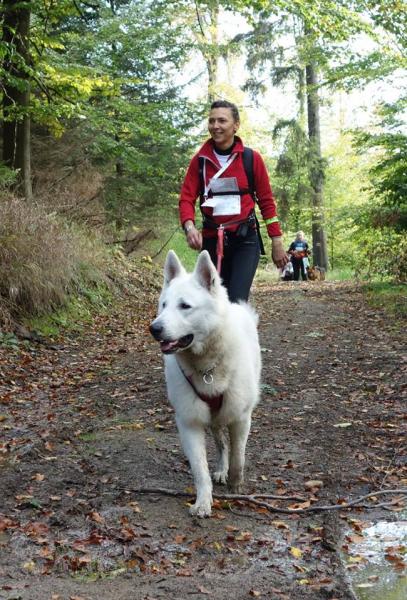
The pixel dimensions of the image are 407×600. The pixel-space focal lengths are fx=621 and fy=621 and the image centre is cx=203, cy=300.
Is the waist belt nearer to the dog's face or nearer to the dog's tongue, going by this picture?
the dog's face

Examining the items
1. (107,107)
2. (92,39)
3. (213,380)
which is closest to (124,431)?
(213,380)

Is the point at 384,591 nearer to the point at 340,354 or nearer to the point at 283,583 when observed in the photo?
the point at 283,583

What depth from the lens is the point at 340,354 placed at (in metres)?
7.85

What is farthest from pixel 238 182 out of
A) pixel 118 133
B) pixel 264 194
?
pixel 118 133

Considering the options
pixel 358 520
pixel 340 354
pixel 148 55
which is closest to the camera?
pixel 358 520

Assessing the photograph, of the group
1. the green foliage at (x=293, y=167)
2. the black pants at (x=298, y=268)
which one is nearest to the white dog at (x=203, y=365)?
the black pants at (x=298, y=268)

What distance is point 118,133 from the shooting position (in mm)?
14648

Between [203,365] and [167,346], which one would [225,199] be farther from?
[167,346]

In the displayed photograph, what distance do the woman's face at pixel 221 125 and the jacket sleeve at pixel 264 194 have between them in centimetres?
25

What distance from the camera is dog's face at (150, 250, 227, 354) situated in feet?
11.1

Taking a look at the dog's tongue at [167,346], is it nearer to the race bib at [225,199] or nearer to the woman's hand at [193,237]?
the woman's hand at [193,237]

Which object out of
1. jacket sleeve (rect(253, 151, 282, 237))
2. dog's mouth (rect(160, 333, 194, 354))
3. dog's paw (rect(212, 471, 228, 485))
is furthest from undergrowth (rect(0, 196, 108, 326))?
dog's mouth (rect(160, 333, 194, 354))

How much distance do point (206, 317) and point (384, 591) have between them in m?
1.64

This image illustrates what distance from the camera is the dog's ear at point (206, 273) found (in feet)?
11.8
